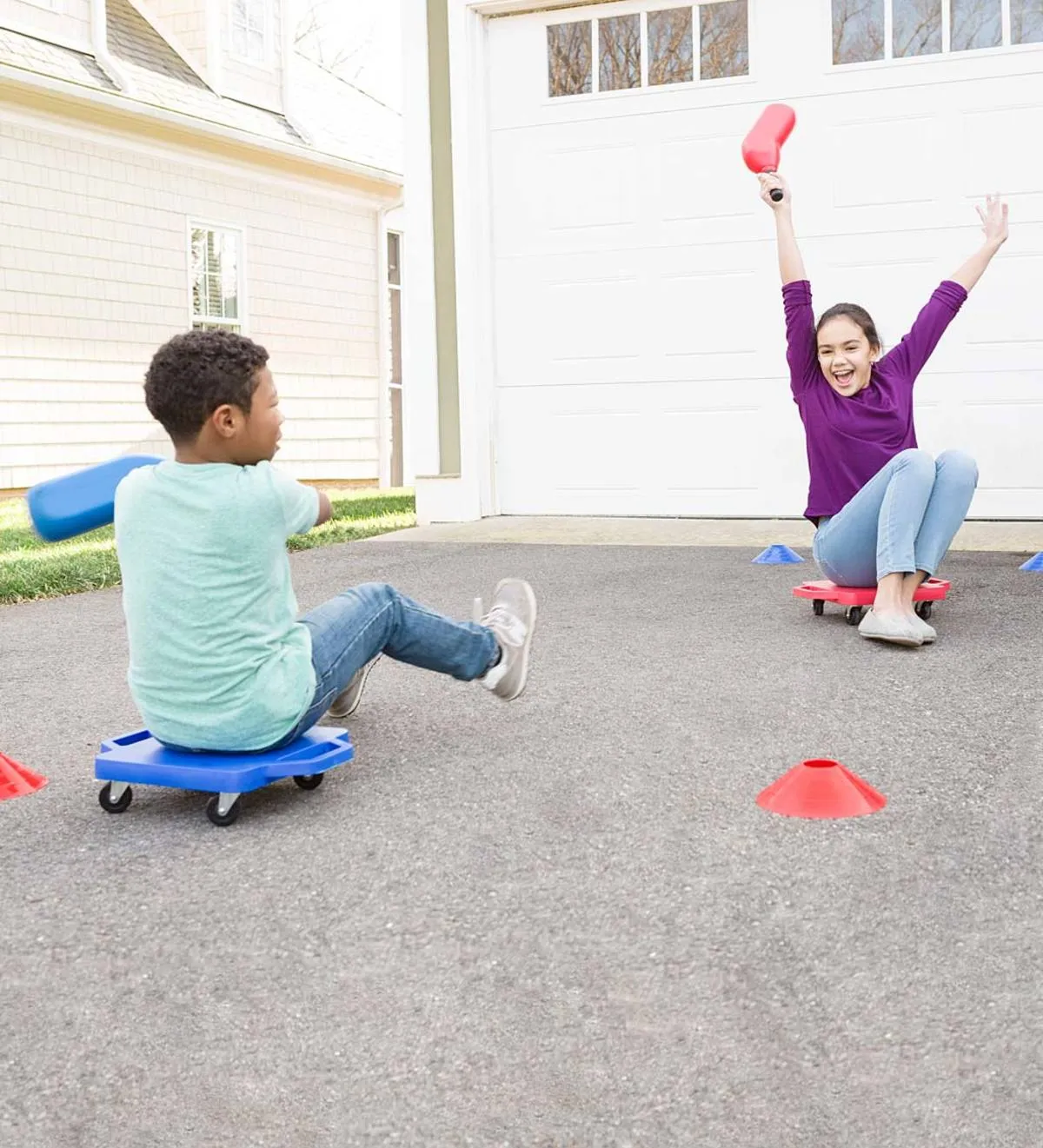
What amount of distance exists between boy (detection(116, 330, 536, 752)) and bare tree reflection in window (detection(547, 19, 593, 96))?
6.12 meters

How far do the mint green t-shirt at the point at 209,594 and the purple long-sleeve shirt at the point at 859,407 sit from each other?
2.36m

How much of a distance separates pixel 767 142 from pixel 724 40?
11.9 ft

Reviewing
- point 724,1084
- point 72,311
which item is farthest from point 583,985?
→ point 72,311

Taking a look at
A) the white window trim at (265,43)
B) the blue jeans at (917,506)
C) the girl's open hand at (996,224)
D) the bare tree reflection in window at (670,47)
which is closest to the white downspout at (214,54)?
the white window trim at (265,43)

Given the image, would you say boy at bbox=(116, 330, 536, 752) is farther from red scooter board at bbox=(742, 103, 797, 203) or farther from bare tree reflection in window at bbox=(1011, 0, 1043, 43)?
bare tree reflection in window at bbox=(1011, 0, 1043, 43)

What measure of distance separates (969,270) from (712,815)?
8.55ft

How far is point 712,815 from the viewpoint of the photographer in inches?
102

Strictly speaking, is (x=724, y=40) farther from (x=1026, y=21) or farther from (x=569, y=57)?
(x=1026, y=21)

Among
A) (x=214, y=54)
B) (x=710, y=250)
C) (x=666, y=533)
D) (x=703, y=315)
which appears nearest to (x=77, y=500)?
(x=666, y=533)

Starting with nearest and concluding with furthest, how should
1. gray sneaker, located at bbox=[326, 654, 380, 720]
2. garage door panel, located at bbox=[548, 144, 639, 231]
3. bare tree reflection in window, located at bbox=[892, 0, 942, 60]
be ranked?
gray sneaker, located at bbox=[326, 654, 380, 720] → bare tree reflection in window, located at bbox=[892, 0, 942, 60] → garage door panel, located at bbox=[548, 144, 639, 231]

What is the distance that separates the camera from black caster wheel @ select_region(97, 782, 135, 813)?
107 inches

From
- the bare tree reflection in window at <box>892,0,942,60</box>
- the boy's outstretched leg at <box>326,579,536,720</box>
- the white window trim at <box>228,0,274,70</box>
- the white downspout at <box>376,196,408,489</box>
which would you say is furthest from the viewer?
the white downspout at <box>376,196,408,489</box>

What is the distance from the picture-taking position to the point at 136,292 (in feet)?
39.2

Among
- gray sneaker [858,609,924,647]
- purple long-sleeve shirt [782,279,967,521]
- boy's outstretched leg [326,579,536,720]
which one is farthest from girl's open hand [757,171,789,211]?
boy's outstretched leg [326,579,536,720]
